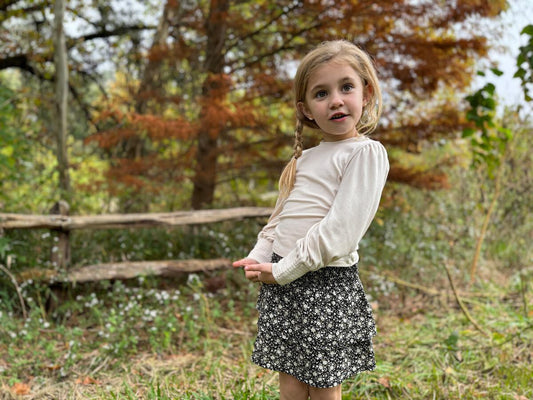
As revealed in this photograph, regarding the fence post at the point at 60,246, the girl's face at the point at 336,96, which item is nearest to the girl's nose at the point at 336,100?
the girl's face at the point at 336,96

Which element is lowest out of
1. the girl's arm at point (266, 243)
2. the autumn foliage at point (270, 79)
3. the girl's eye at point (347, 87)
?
the girl's arm at point (266, 243)

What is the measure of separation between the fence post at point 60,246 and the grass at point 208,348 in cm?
26

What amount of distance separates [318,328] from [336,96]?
0.81 meters

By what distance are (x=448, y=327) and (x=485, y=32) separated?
2.90 metres

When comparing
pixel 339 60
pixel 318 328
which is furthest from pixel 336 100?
pixel 318 328

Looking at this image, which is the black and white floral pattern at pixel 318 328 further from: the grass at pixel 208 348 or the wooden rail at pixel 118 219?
the wooden rail at pixel 118 219

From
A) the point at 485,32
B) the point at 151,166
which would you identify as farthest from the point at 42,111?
the point at 485,32

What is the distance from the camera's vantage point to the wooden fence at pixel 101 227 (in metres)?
3.85

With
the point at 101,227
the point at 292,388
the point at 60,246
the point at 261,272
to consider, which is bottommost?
the point at 292,388

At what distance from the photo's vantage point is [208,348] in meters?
3.31

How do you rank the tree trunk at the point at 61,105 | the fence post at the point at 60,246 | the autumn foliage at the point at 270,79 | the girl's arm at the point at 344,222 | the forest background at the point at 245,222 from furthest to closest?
the tree trunk at the point at 61,105, the autumn foliage at the point at 270,79, the fence post at the point at 60,246, the forest background at the point at 245,222, the girl's arm at the point at 344,222

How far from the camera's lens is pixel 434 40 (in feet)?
14.1

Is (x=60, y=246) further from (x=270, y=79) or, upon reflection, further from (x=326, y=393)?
(x=326, y=393)

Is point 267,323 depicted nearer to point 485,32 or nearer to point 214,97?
point 214,97
